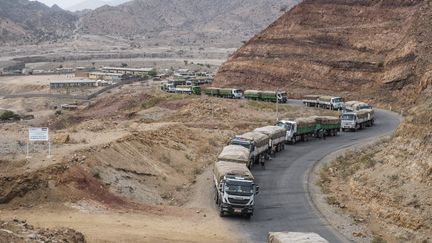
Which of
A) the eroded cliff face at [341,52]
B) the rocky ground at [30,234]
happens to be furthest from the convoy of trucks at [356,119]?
the rocky ground at [30,234]

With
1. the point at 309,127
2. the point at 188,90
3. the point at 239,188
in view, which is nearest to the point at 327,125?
the point at 309,127

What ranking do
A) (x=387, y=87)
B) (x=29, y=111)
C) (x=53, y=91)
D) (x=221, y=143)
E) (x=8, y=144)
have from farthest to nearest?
1. (x=53, y=91)
2. (x=29, y=111)
3. (x=387, y=87)
4. (x=221, y=143)
5. (x=8, y=144)

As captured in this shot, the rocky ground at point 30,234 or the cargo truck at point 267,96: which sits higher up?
the rocky ground at point 30,234

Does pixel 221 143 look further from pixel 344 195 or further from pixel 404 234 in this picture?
pixel 404 234

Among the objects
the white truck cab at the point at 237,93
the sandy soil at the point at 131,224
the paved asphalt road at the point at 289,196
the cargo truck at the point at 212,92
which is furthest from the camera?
the cargo truck at the point at 212,92

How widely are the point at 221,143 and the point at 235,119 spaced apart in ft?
54.1

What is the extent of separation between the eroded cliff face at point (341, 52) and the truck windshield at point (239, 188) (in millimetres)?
59368

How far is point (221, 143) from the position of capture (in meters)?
60.8

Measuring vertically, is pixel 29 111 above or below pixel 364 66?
below

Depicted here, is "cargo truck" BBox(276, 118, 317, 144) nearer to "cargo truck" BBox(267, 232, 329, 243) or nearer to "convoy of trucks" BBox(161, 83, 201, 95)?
"cargo truck" BBox(267, 232, 329, 243)

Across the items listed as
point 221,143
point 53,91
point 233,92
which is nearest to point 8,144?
point 221,143

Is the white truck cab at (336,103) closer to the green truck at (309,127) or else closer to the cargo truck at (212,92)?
the green truck at (309,127)

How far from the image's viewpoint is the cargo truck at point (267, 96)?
93.1 meters

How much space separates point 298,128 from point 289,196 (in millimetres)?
21864
